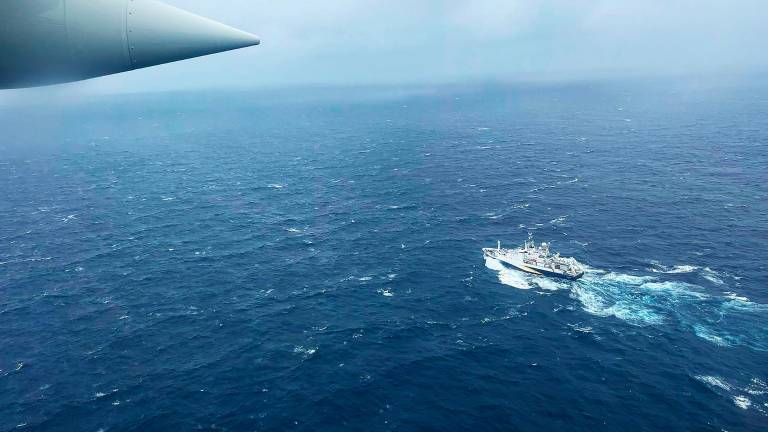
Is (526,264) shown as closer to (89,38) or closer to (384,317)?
(384,317)

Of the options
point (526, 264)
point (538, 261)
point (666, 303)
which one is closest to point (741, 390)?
point (666, 303)

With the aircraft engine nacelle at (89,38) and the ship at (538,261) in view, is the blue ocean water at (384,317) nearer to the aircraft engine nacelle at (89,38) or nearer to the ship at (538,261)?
the ship at (538,261)

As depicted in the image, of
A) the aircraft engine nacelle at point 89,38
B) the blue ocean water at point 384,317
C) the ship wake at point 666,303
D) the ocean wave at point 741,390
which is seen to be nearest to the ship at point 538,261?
the ship wake at point 666,303

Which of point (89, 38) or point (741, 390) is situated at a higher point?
point (89, 38)

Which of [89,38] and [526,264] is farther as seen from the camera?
[526,264]

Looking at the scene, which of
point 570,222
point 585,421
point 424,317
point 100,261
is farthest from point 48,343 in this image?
point 570,222

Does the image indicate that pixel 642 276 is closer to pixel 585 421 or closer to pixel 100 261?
pixel 585 421

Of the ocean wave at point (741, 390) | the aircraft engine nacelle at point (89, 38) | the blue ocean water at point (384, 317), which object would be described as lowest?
the ocean wave at point (741, 390)

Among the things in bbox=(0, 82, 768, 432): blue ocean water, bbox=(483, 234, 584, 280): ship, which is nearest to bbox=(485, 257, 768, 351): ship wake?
bbox=(0, 82, 768, 432): blue ocean water
